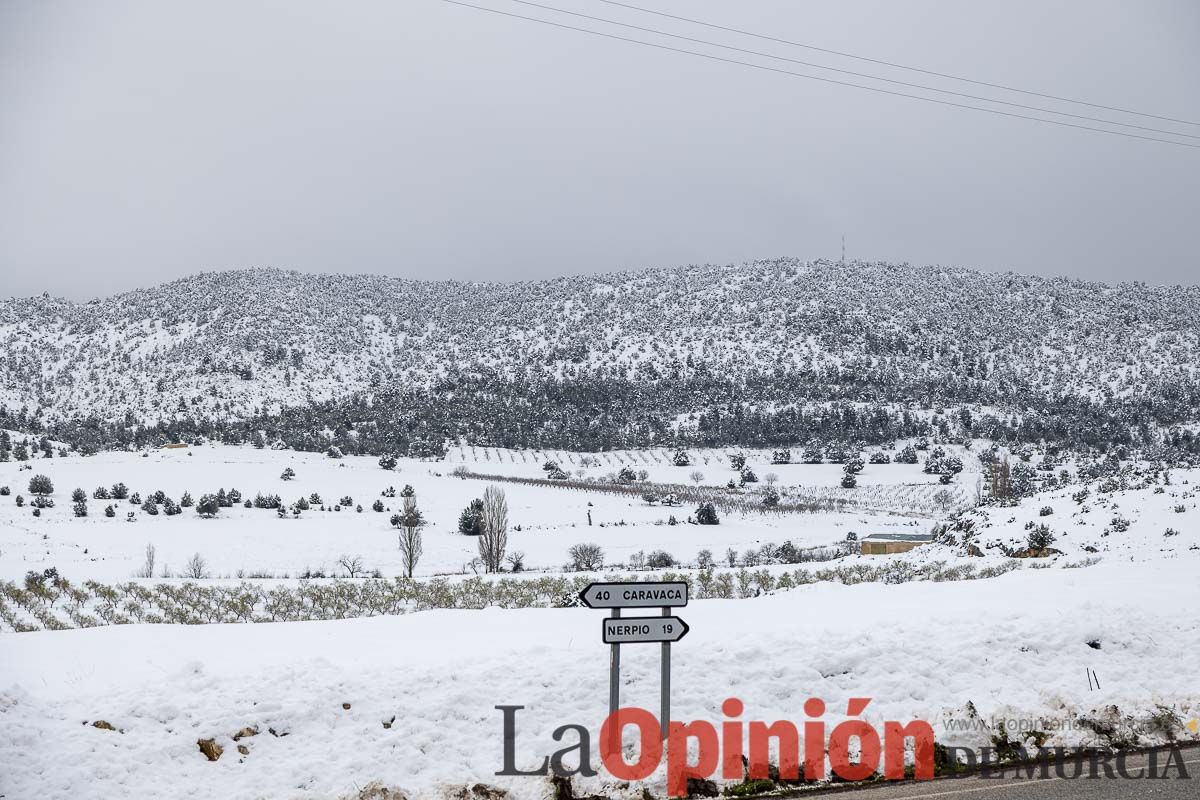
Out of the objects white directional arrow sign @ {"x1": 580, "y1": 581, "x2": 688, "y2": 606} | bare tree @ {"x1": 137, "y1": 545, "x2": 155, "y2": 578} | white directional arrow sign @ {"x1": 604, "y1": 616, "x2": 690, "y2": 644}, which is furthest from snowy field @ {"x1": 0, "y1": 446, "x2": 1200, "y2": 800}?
bare tree @ {"x1": 137, "y1": 545, "x2": 155, "y2": 578}

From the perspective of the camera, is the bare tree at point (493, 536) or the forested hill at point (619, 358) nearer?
the bare tree at point (493, 536)

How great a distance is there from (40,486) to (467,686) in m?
52.4

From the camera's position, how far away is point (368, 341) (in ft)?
484

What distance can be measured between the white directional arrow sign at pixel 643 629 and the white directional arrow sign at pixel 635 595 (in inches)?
4.2

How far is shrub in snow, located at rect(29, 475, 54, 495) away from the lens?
50.4m

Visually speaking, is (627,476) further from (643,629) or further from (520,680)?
(643,629)

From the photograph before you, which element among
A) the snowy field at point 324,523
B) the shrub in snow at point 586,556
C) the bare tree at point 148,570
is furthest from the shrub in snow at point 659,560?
the bare tree at point 148,570

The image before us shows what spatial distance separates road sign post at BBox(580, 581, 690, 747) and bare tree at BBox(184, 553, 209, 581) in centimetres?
2905

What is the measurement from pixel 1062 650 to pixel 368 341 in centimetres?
14527

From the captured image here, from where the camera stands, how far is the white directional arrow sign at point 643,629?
8031mm

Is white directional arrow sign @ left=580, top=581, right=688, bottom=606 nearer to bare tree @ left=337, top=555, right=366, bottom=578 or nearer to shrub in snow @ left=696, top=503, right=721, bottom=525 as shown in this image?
bare tree @ left=337, top=555, right=366, bottom=578

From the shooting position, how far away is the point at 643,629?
26.8ft

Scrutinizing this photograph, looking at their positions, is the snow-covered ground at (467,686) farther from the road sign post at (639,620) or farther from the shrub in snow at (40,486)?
the shrub in snow at (40,486)

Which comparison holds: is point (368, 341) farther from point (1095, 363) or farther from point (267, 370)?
point (1095, 363)
